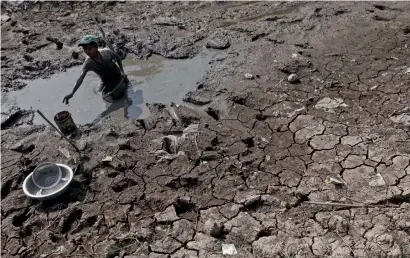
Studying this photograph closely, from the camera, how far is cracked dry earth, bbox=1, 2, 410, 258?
3.56 metres

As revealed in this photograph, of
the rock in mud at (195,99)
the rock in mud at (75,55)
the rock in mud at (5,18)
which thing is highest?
the rock in mud at (5,18)

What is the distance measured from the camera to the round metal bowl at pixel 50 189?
4.27 m

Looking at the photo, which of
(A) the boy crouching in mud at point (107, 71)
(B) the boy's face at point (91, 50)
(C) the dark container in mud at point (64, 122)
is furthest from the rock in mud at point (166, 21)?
(C) the dark container in mud at point (64, 122)

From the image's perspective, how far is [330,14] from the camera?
684cm

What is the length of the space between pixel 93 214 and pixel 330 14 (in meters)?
5.02

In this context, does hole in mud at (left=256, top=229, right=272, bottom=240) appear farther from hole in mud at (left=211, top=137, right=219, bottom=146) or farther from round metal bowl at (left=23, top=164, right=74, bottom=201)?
round metal bowl at (left=23, top=164, right=74, bottom=201)

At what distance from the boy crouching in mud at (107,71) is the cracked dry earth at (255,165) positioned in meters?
0.72

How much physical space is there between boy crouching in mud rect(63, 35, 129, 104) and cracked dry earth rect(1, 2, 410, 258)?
0.72m

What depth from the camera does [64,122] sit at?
517cm

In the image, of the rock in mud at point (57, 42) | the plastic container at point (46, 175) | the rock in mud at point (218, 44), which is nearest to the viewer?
the plastic container at point (46, 175)

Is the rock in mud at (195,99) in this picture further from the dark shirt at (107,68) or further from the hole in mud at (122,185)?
the hole in mud at (122,185)

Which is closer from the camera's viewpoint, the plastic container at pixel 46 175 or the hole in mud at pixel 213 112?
the plastic container at pixel 46 175

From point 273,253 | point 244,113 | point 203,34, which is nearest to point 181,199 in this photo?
point 273,253

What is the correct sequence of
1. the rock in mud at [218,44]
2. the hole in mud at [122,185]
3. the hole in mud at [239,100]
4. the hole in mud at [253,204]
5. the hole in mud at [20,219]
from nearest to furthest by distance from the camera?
1. the hole in mud at [253,204]
2. the hole in mud at [20,219]
3. the hole in mud at [122,185]
4. the hole in mud at [239,100]
5. the rock in mud at [218,44]
